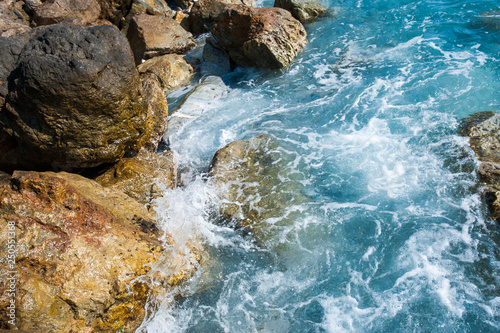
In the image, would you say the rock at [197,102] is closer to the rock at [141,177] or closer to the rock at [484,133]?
the rock at [141,177]

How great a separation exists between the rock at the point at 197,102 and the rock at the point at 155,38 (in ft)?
7.52

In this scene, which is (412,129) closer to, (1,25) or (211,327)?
(211,327)

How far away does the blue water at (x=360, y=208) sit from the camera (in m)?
3.99

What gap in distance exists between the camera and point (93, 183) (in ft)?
15.3

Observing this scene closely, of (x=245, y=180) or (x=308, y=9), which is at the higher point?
(x=308, y=9)

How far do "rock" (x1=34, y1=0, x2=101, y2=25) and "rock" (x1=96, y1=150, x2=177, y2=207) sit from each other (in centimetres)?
785

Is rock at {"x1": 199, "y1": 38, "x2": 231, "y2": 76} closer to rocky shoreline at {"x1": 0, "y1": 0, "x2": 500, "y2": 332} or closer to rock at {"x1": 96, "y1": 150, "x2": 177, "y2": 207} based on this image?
rocky shoreline at {"x1": 0, "y1": 0, "x2": 500, "y2": 332}

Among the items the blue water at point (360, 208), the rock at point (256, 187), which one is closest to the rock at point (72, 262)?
the blue water at point (360, 208)

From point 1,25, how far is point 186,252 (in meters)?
7.63

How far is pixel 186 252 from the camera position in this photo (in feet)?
14.8

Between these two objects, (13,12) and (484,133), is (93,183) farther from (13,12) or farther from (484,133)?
(13,12)

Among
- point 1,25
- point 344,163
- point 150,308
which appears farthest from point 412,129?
point 1,25

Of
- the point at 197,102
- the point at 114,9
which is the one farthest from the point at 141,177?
the point at 114,9

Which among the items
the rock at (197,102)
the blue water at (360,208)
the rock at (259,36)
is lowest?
the blue water at (360,208)
